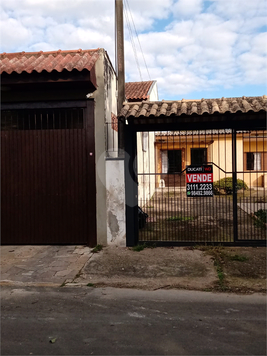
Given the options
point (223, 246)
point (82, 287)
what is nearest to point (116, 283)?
point (82, 287)

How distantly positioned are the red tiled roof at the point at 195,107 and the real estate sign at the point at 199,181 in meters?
1.23

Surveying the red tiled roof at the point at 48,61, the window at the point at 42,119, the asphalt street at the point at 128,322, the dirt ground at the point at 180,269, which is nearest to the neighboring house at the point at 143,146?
the window at the point at 42,119

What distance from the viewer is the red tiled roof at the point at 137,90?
1285cm

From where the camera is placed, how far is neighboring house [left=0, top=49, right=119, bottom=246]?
7195 mm

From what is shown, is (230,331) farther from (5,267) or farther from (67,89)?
(67,89)

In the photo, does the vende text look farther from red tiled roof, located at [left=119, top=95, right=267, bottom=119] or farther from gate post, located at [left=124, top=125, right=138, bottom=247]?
red tiled roof, located at [left=119, top=95, right=267, bottom=119]

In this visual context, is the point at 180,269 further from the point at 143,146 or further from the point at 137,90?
the point at 137,90

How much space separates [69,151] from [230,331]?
5.02 m

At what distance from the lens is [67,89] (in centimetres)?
717

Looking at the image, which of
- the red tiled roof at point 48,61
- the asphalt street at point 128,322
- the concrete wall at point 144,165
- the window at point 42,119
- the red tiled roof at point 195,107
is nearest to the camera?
the asphalt street at point 128,322

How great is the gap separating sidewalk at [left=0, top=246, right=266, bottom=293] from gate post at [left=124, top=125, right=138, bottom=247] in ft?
1.13

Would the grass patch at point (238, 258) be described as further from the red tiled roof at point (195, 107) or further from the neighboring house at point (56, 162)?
the red tiled roof at point (195, 107)

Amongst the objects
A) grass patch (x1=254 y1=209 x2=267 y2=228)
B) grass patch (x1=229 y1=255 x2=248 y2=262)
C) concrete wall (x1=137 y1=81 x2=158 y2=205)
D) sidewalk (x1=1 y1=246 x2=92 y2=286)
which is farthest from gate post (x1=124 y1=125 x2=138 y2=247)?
concrete wall (x1=137 y1=81 x2=158 y2=205)

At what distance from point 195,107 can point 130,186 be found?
2210mm
